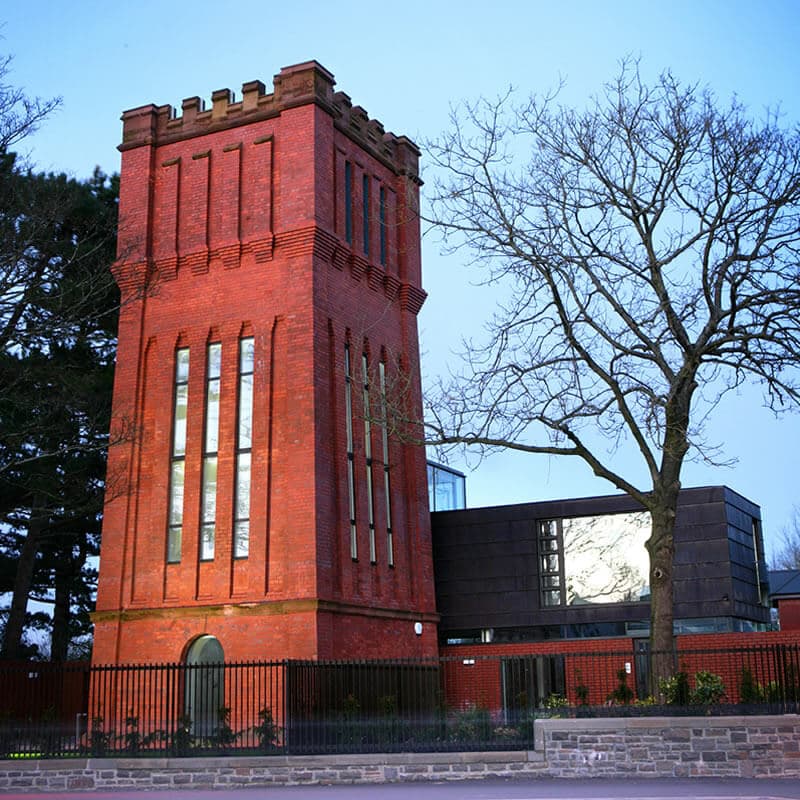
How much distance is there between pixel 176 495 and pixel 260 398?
341cm

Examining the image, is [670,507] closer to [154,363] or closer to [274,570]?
[274,570]

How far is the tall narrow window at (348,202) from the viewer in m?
31.1

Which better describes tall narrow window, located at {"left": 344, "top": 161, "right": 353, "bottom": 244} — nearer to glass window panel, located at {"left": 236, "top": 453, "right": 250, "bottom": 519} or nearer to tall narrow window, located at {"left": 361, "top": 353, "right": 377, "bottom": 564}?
tall narrow window, located at {"left": 361, "top": 353, "right": 377, "bottom": 564}

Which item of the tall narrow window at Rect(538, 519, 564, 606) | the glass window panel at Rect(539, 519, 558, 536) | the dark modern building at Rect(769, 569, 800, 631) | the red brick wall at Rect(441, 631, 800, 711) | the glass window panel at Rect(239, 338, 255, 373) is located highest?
the glass window panel at Rect(239, 338, 255, 373)

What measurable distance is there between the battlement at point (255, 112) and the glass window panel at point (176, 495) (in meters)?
9.40

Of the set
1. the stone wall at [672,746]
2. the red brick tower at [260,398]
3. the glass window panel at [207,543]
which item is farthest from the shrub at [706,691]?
the glass window panel at [207,543]

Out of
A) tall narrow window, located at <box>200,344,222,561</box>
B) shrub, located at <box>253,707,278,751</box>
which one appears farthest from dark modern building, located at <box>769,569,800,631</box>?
shrub, located at <box>253,707,278,751</box>

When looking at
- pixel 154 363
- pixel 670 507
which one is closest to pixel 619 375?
pixel 670 507

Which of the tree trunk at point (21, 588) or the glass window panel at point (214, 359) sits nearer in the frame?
the glass window panel at point (214, 359)

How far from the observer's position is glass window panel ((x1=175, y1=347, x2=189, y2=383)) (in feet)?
98.4

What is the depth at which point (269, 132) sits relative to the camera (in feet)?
99.6

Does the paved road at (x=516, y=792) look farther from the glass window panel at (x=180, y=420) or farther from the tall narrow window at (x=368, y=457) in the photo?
the glass window panel at (x=180, y=420)

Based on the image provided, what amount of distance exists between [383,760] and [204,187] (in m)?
17.2

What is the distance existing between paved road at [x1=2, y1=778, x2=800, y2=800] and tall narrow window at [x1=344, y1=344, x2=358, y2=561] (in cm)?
1000
